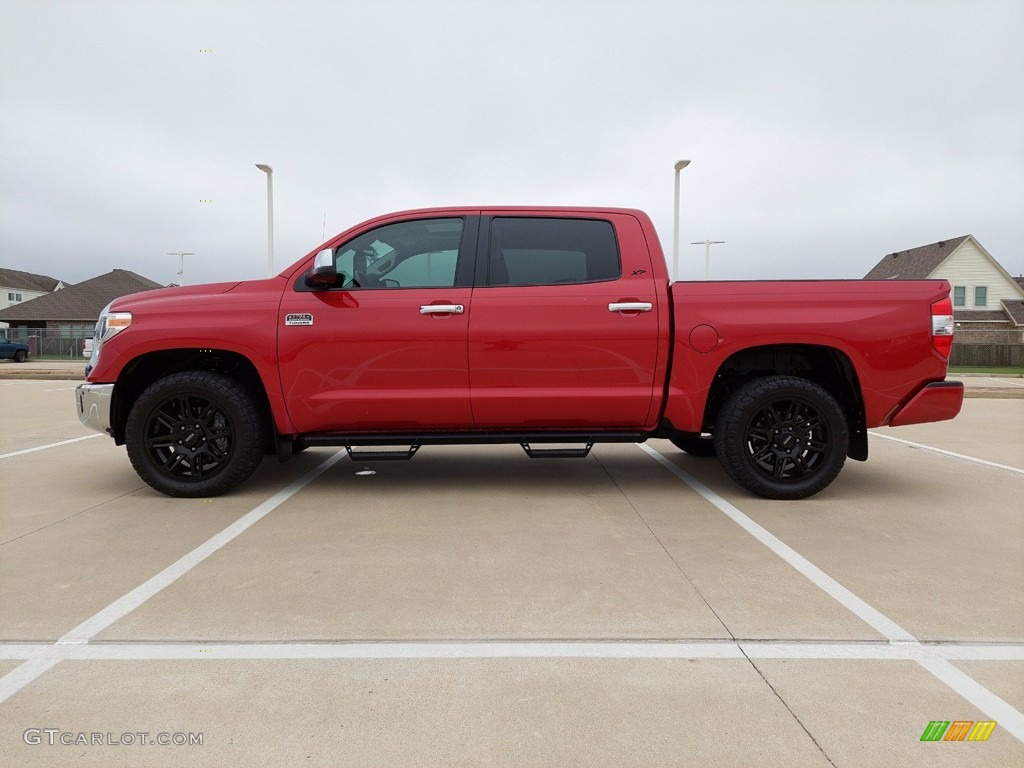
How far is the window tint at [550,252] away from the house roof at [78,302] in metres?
48.7

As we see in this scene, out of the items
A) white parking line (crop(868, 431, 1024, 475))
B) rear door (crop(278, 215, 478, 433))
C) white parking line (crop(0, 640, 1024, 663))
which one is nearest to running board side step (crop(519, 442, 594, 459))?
rear door (crop(278, 215, 478, 433))

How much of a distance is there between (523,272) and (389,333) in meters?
1.02

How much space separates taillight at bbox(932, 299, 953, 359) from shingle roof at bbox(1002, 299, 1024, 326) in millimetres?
42305

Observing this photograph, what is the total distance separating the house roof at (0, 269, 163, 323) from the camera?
4641cm

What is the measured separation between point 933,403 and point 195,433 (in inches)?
197

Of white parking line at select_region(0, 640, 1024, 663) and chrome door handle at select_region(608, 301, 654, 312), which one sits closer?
white parking line at select_region(0, 640, 1024, 663)

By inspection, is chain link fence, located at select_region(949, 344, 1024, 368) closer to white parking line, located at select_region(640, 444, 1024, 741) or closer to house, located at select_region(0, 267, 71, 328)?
white parking line, located at select_region(640, 444, 1024, 741)

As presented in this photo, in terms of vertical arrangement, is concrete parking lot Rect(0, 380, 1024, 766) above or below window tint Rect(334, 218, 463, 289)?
below

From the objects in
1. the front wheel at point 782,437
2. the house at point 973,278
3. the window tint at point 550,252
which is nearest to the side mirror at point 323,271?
the window tint at point 550,252

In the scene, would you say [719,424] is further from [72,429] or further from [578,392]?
[72,429]

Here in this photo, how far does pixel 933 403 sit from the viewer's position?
438 cm

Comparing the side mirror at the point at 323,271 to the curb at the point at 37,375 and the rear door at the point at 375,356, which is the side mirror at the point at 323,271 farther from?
the curb at the point at 37,375

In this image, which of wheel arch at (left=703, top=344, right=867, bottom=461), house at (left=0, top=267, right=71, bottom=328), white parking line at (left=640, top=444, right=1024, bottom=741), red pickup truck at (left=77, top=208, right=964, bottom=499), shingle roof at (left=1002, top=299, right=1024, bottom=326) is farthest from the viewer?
house at (left=0, top=267, right=71, bottom=328)

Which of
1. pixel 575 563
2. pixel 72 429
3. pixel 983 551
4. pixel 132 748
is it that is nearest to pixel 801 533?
pixel 983 551
